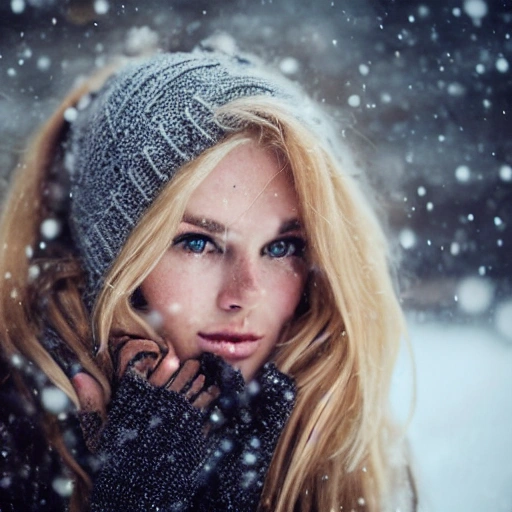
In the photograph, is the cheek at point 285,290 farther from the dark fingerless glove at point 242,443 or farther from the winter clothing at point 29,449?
the winter clothing at point 29,449

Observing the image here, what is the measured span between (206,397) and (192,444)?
8cm

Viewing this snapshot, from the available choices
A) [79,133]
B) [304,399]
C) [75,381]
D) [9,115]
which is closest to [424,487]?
[304,399]

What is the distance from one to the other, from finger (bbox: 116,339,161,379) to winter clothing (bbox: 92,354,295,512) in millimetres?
31

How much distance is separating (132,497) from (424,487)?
1.69 ft

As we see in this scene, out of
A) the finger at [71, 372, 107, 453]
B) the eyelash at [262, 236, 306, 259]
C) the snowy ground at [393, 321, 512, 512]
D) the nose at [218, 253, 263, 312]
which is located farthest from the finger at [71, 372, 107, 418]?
the snowy ground at [393, 321, 512, 512]

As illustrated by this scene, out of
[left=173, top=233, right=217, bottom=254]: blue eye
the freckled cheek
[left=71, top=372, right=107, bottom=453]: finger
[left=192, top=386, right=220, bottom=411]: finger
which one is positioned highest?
[left=173, top=233, right=217, bottom=254]: blue eye

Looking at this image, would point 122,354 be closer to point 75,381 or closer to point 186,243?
point 75,381

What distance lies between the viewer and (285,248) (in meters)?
0.93

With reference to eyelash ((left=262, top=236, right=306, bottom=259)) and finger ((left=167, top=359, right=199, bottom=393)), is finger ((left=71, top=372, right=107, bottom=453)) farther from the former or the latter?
eyelash ((left=262, top=236, right=306, bottom=259))

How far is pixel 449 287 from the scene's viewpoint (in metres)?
1.06

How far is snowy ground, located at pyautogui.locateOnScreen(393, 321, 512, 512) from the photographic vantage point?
1011mm

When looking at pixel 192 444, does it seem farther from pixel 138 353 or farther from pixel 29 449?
pixel 29 449

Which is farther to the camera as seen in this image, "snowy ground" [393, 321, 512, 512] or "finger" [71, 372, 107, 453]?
"snowy ground" [393, 321, 512, 512]

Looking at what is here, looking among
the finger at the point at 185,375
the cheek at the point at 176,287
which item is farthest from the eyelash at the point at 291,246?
the finger at the point at 185,375
